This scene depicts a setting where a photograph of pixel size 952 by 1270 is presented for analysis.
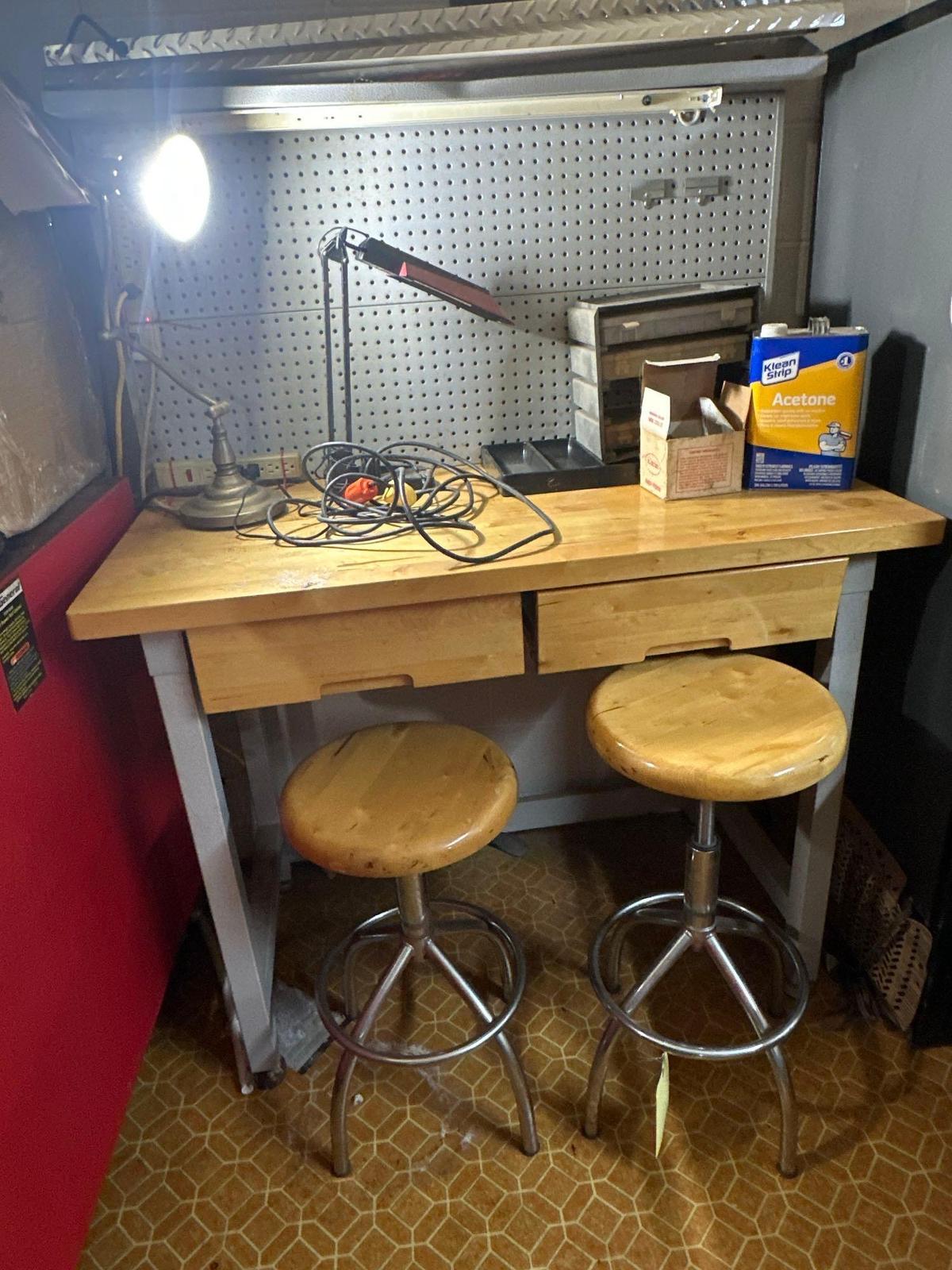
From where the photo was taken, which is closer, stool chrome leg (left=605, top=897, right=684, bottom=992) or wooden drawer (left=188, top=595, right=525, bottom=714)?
wooden drawer (left=188, top=595, right=525, bottom=714)

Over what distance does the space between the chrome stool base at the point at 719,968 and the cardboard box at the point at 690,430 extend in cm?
53

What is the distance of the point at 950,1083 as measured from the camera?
4.53 feet

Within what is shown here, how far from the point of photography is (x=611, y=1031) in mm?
1273

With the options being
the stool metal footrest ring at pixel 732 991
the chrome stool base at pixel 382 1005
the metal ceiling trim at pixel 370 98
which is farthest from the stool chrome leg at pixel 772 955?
the metal ceiling trim at pixel 370 98

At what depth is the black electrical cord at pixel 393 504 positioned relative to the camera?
125cm

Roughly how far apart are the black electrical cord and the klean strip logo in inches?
16.2

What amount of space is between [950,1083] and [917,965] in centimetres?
19

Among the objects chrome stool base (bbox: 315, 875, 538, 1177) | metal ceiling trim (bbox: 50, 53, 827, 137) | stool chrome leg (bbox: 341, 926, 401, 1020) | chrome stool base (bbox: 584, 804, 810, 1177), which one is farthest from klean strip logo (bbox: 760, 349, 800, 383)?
stool chrome leg (bbox: 341, 926, 401, 1020)

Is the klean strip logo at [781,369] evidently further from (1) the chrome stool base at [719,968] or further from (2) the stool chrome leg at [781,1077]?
(2) the stool chrome leg at [781,1077]

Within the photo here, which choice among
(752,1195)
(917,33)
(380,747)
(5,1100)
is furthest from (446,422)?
(752,1195)

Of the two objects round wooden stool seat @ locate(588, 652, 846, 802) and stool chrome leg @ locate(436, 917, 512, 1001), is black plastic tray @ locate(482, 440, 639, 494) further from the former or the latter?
stool chrome leg @ locate(436, 917, 512, 1001)

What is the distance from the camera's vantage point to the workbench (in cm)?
111

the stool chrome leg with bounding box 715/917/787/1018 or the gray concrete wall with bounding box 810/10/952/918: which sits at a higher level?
the gray concrete wall with bounding box 810/10/952/918

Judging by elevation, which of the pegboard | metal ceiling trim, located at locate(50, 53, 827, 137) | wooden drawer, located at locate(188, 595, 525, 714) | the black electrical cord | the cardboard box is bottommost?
wooden drawer, located at locate(188, 595, 525, 714)
